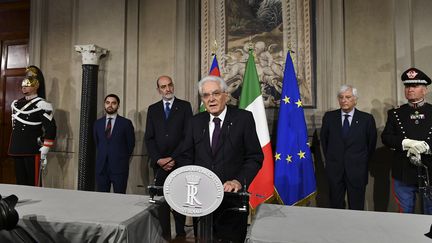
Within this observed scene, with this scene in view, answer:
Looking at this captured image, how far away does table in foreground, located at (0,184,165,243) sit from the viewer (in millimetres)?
1164

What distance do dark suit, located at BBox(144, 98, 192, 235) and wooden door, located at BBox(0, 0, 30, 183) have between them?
2.83m

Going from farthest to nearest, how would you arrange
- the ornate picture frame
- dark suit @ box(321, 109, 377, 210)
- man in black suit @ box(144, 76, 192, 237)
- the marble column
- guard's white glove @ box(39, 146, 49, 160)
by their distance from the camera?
1. the marble column
2. the ornate picture frame
3. guard's white glove @ box(39, 146, 49, 160)
4. man in black suit @ box(144, 76, 192, 237)
5. dark suit @ box(321, 109, 377, 210)

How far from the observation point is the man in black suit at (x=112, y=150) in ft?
10.8

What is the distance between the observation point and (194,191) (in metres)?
1.17

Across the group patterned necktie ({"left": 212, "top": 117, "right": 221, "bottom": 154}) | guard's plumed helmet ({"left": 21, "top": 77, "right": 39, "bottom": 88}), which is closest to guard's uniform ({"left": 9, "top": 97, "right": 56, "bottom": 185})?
guard's plumed helmet ({"left": 21, "top": 77, "right": 39, "bottom": 88})

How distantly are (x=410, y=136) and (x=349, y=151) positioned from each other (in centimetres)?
48

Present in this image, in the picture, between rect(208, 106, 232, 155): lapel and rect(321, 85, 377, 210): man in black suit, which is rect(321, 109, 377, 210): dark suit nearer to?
rect(321, 85, 377, 210): man in black suit

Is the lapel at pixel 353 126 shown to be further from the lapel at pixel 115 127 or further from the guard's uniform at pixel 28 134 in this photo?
the guard's uniform at pixel 28 134

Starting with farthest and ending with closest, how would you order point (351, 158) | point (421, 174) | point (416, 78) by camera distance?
point (351, 158)
point (416, 78)
point (421, 174)

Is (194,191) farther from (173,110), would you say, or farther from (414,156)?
(414,156)

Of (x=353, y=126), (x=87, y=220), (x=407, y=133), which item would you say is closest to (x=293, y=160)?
(x=353, y=126)

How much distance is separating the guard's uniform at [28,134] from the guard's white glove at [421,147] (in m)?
3.41

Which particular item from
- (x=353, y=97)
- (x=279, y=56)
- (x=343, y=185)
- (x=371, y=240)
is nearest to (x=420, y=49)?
(x=353, y=97)

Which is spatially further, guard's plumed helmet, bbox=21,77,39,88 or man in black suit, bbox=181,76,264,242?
guard's plumed helmet, bbox=21,77,39,88
